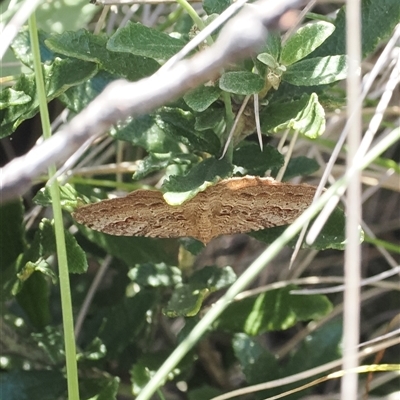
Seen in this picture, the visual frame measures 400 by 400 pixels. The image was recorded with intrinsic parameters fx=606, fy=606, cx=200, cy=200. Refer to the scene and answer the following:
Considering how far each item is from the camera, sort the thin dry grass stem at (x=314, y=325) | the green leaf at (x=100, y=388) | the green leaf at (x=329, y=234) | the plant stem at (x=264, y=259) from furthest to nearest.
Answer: the thin dry grass stem at (x=314, y=325)
the green leaf at (x=100, y=388)
the green leaf at (x=329, y=234)
the plant stem at (x=264, y=259)

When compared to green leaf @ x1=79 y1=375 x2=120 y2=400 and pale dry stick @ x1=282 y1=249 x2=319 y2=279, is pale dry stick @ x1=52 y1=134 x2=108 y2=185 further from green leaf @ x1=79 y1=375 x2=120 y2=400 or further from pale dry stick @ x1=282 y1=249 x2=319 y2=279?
pale dry stick @ x1=282 y1=249 x2=319 y2=279

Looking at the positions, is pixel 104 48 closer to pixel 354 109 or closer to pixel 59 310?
pixel 354 109

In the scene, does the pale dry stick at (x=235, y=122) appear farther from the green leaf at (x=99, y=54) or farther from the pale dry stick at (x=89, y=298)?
the pale dry stick at (x=89, y=298)

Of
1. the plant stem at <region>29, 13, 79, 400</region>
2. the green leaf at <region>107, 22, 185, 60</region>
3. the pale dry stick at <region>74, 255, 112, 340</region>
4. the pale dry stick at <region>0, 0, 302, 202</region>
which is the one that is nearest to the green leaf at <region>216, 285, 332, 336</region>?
the pale dry stick at <region>74, 255, 112, 340</region>

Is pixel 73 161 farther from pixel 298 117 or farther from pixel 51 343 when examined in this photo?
pixel 51 343

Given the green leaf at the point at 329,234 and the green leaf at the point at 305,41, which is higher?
the green leaf at the point at 305,41

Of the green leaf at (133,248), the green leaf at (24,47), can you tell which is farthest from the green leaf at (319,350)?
the green leaf at (24,47)

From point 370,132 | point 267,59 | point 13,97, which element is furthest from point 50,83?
point 370,132
